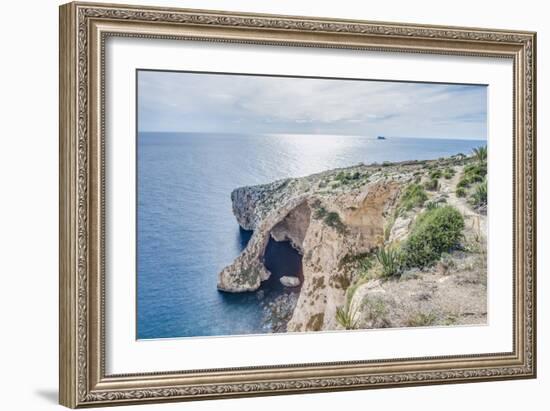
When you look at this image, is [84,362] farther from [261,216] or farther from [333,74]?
[333,74]

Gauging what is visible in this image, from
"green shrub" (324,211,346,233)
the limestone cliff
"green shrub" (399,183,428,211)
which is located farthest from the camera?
"green shrub" (399,183,428,211)

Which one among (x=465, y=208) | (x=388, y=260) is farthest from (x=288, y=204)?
(x=465, y=208)

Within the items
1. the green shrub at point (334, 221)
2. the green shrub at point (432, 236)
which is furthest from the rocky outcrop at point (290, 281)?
the green shrub at point (432, 236)

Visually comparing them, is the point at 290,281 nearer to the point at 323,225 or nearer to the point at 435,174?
the point at 323,225

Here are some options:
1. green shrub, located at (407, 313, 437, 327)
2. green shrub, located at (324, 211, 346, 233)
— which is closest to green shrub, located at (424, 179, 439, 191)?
green shrub, located at (324, 211, 346, 233)

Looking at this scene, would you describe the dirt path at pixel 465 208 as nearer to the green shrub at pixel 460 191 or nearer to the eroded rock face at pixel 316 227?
the green shrub at pixel 460 191

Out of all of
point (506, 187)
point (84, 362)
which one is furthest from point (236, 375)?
point (506, 187)

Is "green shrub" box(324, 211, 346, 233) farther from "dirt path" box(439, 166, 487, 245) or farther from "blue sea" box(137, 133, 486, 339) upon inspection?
"dirt path" box(439, 166, 487, 245)
